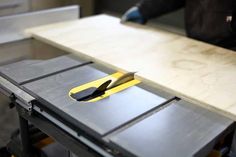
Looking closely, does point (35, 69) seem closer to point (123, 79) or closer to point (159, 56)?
point (123, 79)

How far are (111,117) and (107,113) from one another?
0.02 metres

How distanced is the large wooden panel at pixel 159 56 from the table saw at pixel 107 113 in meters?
0.04

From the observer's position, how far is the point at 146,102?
942 mm

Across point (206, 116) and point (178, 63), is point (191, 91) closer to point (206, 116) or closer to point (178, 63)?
point (206, 116)

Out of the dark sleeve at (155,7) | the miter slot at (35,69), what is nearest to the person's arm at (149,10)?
the dark sleeve at (155,7)

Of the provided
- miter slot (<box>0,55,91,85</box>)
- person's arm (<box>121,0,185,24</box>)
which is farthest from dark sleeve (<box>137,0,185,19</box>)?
miter slot (<box>0,55,91,85</box>)

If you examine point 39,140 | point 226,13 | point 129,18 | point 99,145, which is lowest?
point 39,140

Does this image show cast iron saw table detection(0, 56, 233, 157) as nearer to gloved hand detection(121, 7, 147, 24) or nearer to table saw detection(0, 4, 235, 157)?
table saw detection(0, 4, 235, 157)

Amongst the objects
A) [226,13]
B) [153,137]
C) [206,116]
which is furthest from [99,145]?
[226,13]

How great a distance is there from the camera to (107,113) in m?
0.88

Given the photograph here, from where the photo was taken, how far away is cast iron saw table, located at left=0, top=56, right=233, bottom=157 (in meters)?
0.77

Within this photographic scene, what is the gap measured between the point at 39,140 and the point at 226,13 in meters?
0.99

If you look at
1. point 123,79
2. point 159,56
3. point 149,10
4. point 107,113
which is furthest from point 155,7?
point 107,113

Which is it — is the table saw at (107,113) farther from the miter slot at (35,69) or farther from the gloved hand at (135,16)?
the gloved hand at (135,16)
